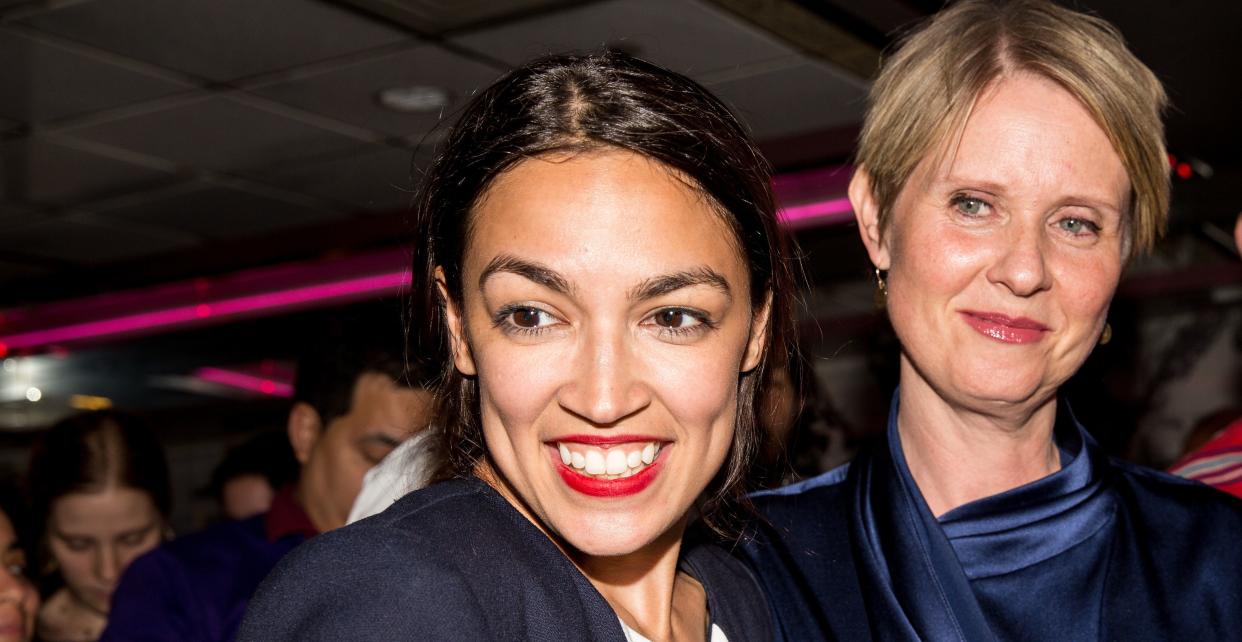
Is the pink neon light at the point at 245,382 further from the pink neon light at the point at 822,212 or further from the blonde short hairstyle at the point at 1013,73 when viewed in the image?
the blonde short hairstyle at the point at 1013,73

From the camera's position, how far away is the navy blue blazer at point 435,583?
108cm

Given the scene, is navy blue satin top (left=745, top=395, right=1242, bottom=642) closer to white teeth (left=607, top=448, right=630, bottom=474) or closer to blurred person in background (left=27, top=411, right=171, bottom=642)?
white teeth (left=607, top=448, right=630, bottom=474)

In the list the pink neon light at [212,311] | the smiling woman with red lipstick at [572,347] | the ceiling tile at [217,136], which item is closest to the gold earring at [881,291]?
the smiling woman with red lipstick at [572,347]

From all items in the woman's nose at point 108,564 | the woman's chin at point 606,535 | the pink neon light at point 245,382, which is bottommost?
the pink neon light at point 245,382

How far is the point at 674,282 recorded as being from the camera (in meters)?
1.26

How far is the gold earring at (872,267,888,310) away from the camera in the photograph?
5.95ft

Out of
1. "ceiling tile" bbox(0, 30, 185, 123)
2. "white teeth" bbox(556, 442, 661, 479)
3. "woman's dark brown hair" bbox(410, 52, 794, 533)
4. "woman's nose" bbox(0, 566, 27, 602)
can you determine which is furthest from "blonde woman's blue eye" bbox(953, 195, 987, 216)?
"ceiling tile" bbox(0, 30, 185, 123)

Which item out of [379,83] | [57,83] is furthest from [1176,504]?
[57,83]

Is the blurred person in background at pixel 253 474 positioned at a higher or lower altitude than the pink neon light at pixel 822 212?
lower

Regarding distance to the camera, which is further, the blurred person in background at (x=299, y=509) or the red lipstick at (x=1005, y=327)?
the blurred person in background at (x=299, y=509)

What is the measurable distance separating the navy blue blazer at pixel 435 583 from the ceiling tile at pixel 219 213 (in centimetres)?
475

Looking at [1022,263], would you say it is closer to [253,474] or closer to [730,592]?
[730,592]

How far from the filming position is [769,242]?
1456 mm

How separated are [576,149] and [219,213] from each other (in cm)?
518
